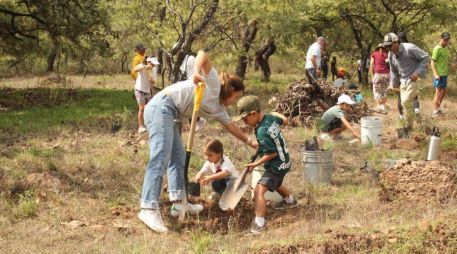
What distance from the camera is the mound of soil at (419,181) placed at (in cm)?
565

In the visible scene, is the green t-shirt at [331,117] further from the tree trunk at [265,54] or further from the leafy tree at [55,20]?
the tree trunk at [265,54]

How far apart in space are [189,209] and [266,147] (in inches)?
39.4

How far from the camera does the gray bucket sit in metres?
6.70

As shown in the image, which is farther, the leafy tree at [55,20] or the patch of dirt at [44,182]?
the leafy tree at [55,20]

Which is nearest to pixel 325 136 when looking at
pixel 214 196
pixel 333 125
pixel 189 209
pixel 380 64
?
pixel 333 125

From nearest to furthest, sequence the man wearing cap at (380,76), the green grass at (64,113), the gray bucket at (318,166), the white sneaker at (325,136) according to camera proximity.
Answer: the gray bucket at (318,166) < the white sneaker at (325,136) < the green grass at (64,113) < the man wearing cap at (380,76)

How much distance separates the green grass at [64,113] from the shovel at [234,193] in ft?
21.5

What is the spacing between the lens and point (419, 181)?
5805 millimetres

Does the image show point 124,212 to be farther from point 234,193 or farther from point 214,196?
point 234,193

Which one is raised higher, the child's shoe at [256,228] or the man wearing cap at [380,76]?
the man wearing cap at [380,76]

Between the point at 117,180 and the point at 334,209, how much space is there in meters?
2.82

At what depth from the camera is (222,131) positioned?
10688 millimetres

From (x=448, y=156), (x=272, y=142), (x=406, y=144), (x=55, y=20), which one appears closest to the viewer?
(x=272, y=142)

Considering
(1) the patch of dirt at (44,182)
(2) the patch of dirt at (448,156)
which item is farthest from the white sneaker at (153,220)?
(2) the patch of dirt at (448,156)
